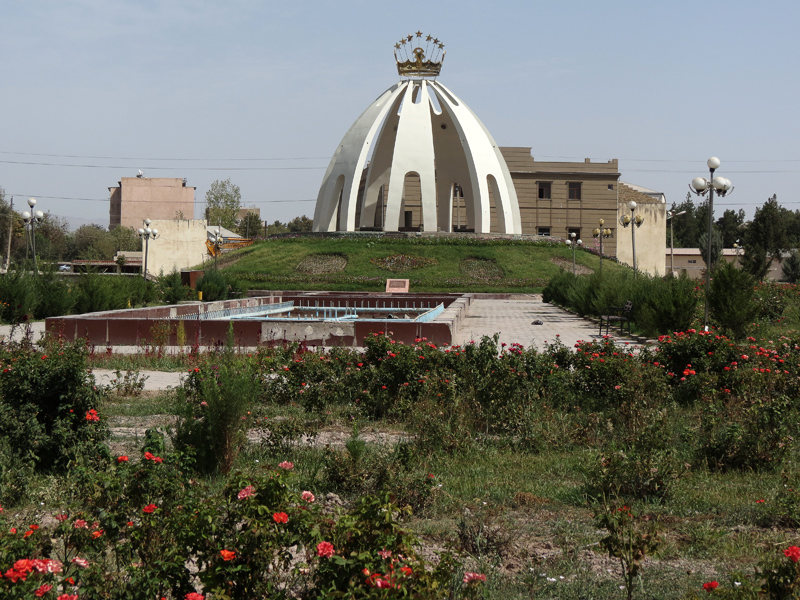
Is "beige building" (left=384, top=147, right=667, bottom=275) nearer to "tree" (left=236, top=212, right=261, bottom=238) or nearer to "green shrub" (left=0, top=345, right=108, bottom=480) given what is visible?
"tree" (left=236, top=212, right=261, bottom=238)

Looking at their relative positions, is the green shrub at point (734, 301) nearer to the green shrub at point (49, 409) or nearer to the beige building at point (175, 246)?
the green shrub at point (49, 409)

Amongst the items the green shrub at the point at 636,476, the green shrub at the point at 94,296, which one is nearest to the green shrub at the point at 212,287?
the green shrub at the point at 94,296

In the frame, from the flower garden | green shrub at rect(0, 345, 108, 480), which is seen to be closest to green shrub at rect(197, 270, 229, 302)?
the flower garden

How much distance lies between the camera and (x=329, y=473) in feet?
13.5

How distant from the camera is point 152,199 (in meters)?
64.1

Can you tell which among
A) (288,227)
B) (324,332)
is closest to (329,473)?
(324,332)

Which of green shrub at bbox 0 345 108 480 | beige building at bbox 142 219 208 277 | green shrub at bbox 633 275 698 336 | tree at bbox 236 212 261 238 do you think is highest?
tree at bbox 236 212 261 238

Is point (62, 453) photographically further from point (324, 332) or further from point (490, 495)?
point (324, 332)

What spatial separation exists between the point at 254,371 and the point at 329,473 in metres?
2.30

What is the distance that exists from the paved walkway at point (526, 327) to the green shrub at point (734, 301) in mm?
1347

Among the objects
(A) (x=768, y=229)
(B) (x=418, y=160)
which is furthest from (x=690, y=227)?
(B) (x=418, y=160)

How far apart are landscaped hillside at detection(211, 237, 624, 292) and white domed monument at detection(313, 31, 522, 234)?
314 centimetres

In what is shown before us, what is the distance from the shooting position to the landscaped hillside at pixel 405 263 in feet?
98.2

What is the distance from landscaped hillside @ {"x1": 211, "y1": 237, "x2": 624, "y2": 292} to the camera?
29938mm
